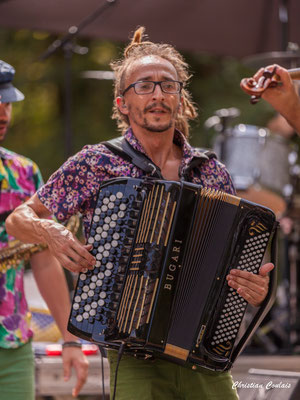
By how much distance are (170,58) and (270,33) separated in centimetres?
378

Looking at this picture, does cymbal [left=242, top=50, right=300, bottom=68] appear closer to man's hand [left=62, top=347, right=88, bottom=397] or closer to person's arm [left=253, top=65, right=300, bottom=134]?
person's arm [left=253, top=65, right=300, bottom=134]

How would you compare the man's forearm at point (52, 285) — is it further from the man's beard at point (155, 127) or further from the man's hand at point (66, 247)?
the man's beard at point (155, 127)

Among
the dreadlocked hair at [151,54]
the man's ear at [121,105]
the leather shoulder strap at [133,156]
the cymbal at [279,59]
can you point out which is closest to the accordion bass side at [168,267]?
the leather shoulder strap at [133,156]

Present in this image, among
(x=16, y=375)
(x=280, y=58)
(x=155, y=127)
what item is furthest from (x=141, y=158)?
(x=280, y=58)

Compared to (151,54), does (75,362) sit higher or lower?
lower

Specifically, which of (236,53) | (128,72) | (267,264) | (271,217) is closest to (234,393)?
(267,264)

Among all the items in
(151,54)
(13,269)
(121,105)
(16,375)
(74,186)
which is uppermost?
(151,54)

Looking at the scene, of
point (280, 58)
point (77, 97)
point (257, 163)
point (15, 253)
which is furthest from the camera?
point (77, 97)

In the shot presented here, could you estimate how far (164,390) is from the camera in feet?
9.07

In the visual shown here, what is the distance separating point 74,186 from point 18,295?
0.67 metres

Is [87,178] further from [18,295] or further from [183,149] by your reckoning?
[18,295]

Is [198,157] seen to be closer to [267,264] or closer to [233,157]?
[267,264]

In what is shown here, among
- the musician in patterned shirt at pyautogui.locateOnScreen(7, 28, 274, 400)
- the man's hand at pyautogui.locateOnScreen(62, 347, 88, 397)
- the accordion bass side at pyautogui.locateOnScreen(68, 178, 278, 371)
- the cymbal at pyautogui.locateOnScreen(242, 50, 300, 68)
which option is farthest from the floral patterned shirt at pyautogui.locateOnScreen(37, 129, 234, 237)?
the cymbal at pyautogui.locateOnScreen(242, 50, 300, 68)

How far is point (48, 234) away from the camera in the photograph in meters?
2.77
